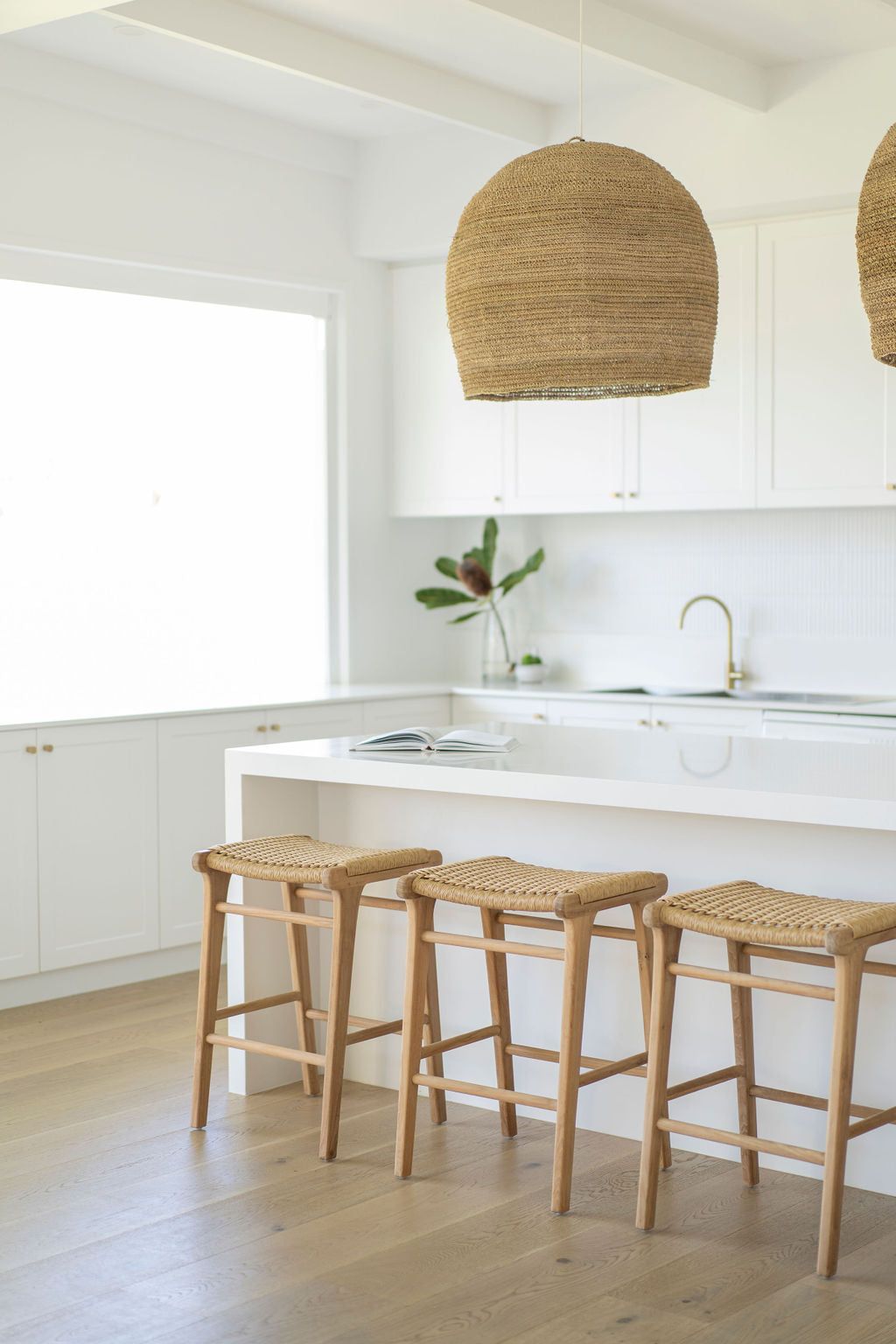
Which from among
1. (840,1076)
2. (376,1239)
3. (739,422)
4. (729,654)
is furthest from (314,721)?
(840,1076)

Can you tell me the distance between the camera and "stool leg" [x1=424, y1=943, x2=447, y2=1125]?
376cm

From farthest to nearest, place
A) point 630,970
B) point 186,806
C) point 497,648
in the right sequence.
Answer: point 497,648 < point 186,806 < point 630,970

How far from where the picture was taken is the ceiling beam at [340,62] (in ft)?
14.8

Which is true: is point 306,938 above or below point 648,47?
below

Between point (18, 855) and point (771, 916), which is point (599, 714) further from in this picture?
point (771, 916)

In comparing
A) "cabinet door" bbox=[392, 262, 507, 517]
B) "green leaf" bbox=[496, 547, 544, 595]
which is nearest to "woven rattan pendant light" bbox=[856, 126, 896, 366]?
"cabinet door" bbox=[392, 262, 507, 517]

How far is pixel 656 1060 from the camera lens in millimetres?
3039

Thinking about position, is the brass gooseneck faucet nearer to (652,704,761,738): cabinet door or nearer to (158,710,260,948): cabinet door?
(652,704,761,738): cabinet door

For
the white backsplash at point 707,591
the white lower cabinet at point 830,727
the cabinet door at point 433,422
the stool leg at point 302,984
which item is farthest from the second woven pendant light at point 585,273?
the cabinet door at point 433,422

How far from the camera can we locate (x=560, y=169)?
3.02 metres

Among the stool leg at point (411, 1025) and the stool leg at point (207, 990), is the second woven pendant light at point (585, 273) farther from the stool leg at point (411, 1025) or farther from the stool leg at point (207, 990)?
the stool leg at point (207, 990)

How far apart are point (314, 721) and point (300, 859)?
82.1 inches

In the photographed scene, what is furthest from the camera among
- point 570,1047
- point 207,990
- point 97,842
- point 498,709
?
point 498,709

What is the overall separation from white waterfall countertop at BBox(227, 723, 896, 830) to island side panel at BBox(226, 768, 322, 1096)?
75 millimetres
